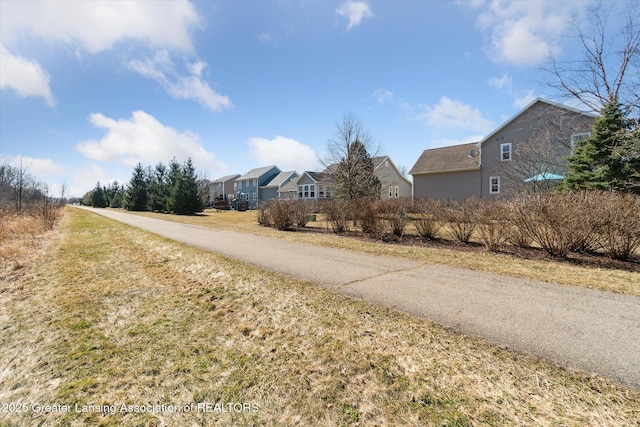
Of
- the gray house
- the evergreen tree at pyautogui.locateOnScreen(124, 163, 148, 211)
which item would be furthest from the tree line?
the gray house

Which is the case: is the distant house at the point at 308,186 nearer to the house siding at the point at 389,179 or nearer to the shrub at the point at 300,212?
the house siding at the point at 389,179

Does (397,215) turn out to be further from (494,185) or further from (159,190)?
(159,190)

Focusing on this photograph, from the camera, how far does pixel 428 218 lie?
1042 cm

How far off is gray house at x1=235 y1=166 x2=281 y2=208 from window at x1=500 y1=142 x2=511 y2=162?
3948 cm

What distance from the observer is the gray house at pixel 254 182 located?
5350 centimetres

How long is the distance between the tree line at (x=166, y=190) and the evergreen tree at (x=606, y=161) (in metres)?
34.5

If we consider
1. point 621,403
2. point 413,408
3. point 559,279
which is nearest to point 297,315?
point 413,408

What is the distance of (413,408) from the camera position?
7.61ft

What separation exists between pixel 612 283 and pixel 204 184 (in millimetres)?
63752

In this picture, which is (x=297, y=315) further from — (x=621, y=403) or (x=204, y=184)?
(x=204, y=184)

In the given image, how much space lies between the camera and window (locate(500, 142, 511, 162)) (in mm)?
22188

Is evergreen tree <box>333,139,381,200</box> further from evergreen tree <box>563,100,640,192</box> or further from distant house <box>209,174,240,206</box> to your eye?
distant house <box>209,174,240,206</box>

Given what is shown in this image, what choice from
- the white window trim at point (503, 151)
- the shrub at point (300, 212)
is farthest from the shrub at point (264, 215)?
the white window trim at point (503, 151)

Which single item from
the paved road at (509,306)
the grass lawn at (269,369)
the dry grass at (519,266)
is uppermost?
the dry grass at (519,266)
